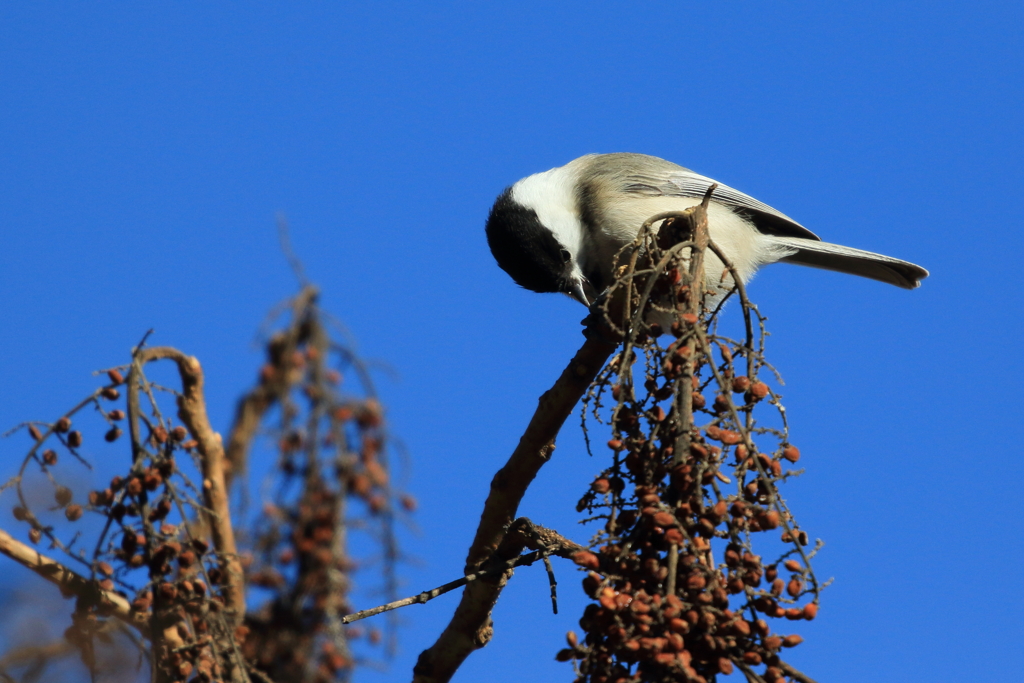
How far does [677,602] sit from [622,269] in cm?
109

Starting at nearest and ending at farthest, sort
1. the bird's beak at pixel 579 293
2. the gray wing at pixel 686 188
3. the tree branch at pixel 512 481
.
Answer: the tree branch at pixel 512 481 < the bird's beak at pixel 579 293 < the gray wing at pixel 686 188

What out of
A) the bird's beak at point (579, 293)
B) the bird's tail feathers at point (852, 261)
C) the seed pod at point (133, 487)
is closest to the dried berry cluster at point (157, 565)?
the seed pod at point (133, 487)

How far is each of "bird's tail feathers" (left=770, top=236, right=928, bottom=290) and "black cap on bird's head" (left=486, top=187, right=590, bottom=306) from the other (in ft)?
4.21

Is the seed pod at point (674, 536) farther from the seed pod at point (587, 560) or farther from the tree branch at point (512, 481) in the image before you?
the tree branch at point (512, 481)

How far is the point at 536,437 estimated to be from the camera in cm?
301

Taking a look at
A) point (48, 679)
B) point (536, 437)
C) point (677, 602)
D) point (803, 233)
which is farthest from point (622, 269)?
point (803, 233)

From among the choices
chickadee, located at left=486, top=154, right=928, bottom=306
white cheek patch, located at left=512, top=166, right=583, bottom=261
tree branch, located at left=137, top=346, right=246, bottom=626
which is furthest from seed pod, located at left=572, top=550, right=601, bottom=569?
white cheek patch, located at left=512, top=166, right=583, bottom=261

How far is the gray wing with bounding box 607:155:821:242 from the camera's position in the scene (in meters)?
4.60

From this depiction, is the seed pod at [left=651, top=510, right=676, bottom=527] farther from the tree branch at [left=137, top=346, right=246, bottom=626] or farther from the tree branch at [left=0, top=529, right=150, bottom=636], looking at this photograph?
the tree branch at [left=0, top=529, right=150, bottom=636]

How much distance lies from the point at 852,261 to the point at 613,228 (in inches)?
56.4

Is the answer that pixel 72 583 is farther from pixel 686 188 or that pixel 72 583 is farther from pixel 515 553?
pixel 686 188

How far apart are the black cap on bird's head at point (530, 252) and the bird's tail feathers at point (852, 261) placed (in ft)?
4.21

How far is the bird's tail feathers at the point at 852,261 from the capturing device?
4809 mm

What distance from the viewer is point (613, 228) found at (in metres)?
4.39
